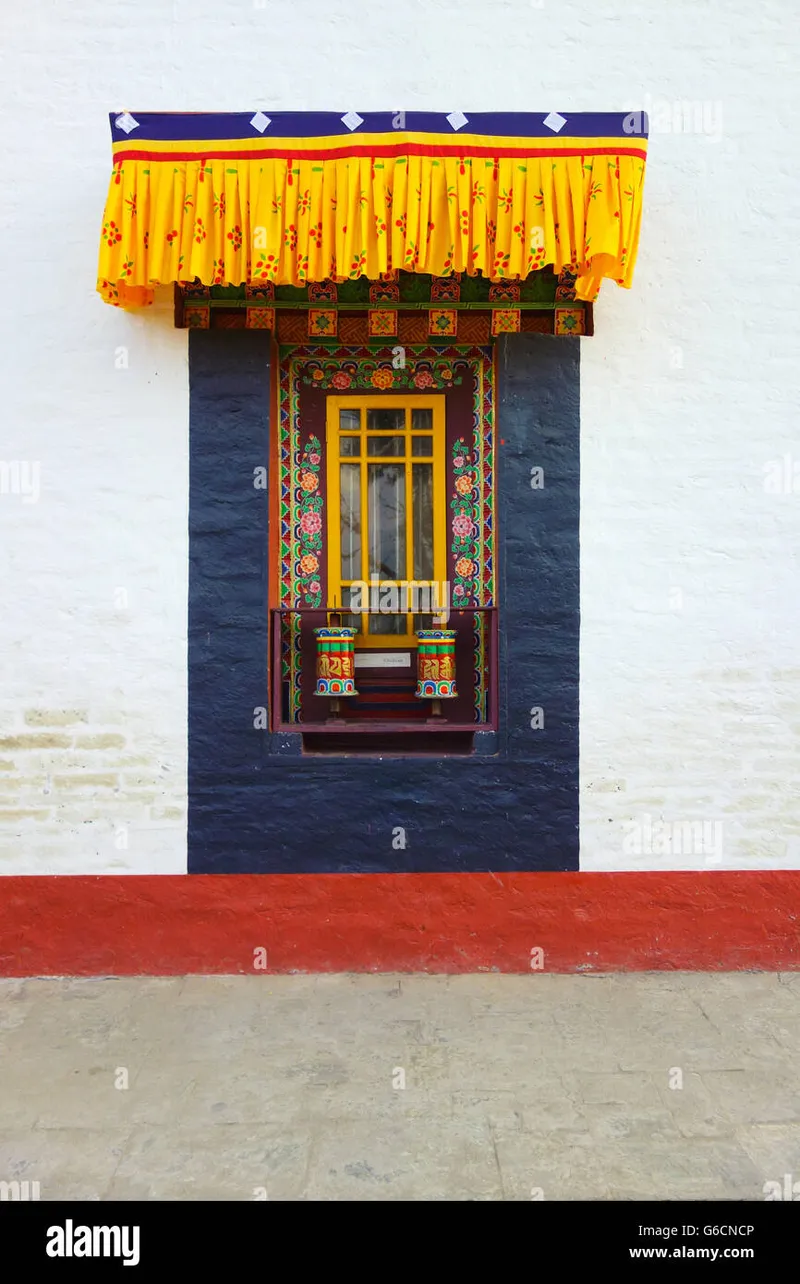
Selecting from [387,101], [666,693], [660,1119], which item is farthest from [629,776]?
[387,101]

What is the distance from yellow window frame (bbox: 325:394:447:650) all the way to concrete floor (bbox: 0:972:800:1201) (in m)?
1.98

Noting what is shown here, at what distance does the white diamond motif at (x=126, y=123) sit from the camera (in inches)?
166

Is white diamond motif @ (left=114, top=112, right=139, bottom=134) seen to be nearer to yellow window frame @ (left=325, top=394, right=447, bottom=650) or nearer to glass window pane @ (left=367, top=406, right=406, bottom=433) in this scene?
yellow window frame @ (left=325, top=394, right=447, bottom=650)

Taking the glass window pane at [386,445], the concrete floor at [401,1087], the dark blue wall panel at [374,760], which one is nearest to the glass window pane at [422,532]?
the glass window pane at [386,445]

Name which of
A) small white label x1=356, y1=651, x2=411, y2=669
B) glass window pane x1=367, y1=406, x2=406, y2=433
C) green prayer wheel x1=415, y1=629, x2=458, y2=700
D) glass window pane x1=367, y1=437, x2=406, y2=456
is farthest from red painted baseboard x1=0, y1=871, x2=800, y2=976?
glass window pane x1=367, y1=406, x2=406, y2=433

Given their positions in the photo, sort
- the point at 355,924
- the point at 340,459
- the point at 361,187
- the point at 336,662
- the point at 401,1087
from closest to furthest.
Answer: the point at 401,1087 → the point at 361,187 → the point at 355,924 → the point at 336,662 → the point at 340,459

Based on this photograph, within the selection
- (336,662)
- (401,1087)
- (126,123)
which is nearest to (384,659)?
(336,662)

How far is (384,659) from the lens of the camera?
5.14 m

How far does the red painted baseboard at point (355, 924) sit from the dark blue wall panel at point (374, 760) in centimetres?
12

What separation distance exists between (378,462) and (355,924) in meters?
2.42

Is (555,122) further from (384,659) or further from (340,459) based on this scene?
(384,659)

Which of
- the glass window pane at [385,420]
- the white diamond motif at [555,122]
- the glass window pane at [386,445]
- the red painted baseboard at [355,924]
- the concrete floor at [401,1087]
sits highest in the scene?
the white diamond motif at [555,122]

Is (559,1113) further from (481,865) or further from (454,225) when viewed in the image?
(454,225)

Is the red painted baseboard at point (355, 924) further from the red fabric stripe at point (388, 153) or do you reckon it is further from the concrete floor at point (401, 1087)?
the red fabric stripe at point (388, 153)
